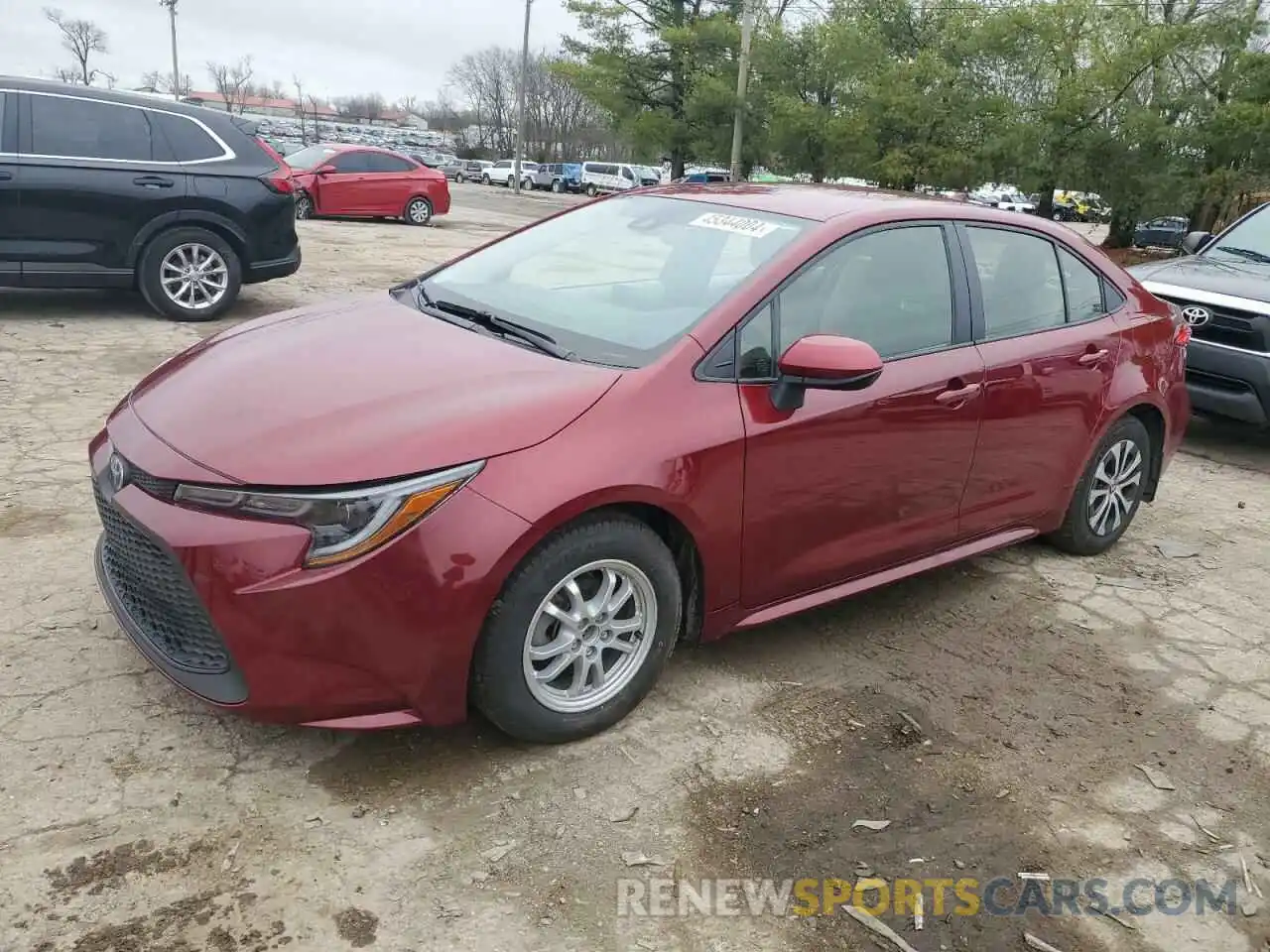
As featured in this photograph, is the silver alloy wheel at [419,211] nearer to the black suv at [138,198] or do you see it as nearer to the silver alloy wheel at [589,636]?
the black suv at [138,198]

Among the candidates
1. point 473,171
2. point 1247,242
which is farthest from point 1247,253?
point 473,171

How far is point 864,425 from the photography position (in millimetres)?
3410

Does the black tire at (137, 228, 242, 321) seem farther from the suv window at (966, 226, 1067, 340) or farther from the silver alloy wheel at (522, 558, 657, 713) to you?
the silver alloy wheel at (522, 558, 657, 713)

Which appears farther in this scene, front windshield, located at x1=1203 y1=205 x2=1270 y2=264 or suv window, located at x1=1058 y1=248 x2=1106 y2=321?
front windshield, located at x1=1203 y1=205 x2=1270 y2=264

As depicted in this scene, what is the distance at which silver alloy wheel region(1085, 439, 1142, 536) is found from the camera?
4652mm

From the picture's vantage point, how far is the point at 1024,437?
405 centimetres

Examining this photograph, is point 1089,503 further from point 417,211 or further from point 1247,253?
point 417,211

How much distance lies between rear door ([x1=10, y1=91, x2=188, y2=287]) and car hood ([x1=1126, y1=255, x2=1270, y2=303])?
6.77 metres

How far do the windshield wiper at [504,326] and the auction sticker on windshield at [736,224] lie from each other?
81 cm

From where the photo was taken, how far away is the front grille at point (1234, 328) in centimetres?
639

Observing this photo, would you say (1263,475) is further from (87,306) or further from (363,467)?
(87,306)

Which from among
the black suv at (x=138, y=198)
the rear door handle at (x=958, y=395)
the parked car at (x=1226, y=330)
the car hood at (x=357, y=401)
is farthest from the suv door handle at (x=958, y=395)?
the black suv at (x=138, y=198)

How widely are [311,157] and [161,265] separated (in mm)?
11116

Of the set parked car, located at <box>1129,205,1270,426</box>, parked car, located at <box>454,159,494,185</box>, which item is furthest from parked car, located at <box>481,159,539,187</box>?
parked car, located at <box>1129,205,1270,426</box>
